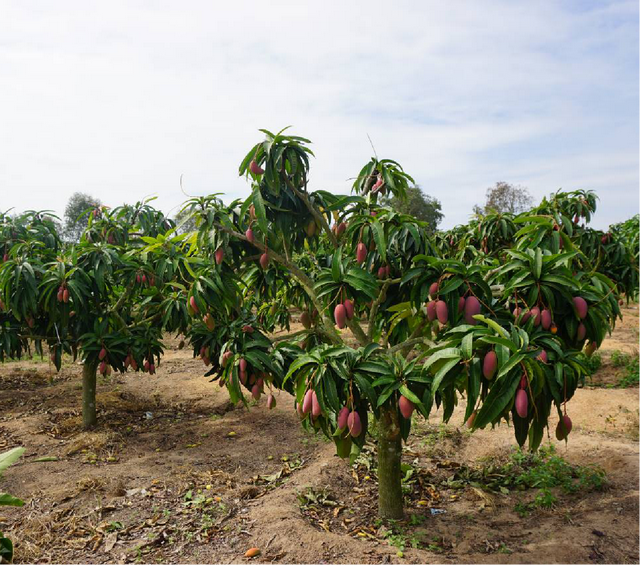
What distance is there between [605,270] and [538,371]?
450 cm

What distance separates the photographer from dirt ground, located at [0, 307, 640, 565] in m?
2.63

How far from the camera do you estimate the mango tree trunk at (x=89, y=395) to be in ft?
15.3

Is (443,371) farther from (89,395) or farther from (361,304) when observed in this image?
(89,395)

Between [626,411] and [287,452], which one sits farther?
[626,411]

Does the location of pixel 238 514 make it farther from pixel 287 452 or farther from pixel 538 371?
pixel 538 371

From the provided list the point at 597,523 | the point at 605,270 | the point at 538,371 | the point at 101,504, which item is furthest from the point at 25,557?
the point at 605,270

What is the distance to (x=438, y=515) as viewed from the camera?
10.1 feet

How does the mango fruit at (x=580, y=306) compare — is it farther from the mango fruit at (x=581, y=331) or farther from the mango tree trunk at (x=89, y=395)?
the mango tree trunk at (x=89, y=395)

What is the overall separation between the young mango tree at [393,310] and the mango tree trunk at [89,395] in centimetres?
206

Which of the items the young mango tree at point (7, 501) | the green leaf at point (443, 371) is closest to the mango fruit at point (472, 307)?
the green leaf at point (443, 371)

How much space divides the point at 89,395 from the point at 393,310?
11.2 ft

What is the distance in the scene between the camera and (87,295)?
3.59m

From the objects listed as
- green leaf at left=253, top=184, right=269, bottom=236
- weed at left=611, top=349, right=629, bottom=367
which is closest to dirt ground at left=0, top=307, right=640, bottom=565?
weed at left=611, top=349, right=629, bottom=367

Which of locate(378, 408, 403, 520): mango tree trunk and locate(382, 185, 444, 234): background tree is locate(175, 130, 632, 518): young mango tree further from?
locate(382, 185, 444, 234): background tree
